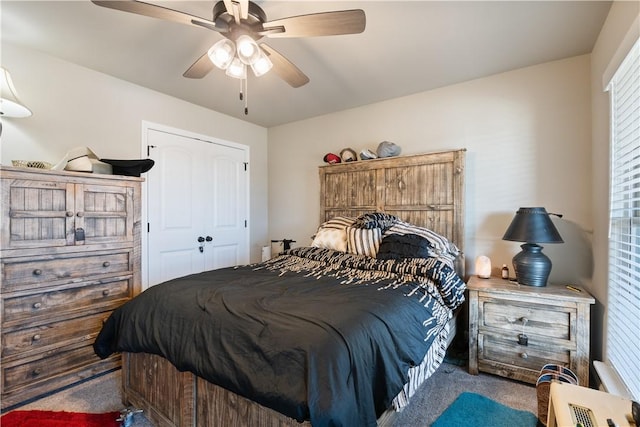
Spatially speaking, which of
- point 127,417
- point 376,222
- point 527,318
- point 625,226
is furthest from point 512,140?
point 127,417

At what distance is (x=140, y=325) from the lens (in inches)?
64.2

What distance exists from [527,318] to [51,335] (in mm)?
3388

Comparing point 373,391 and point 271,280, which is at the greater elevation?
point 271,280

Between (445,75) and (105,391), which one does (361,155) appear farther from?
(105,391)

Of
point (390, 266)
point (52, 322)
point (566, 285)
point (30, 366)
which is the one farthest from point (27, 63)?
point (566, 285)

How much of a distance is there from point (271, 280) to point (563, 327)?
6.63 feet

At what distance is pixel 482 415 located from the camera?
176 cm

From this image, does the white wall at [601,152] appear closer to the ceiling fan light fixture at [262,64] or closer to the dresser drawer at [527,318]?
the dresser drawer at [527,318]

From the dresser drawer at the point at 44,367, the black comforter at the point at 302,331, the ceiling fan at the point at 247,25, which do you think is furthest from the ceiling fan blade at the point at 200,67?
the dresser drawer at the point at 44,367

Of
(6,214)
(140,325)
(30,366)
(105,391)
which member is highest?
(6,214)

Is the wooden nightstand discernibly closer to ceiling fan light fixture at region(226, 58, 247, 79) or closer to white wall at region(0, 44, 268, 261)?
ceiling fan light fixture at region(226, 58, 247, 79)

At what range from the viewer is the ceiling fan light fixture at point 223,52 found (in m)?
1.67

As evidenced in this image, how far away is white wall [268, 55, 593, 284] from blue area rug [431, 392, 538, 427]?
3.96ft

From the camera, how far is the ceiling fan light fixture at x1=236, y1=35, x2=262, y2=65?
1.60 metres
